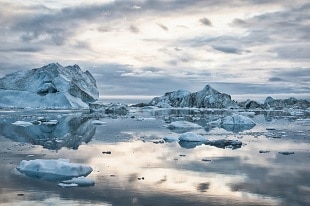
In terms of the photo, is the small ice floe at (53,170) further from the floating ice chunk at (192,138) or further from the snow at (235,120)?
the snow at (235,120)

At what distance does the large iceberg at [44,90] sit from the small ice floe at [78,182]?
48.7 meters

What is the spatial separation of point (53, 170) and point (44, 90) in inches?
1958

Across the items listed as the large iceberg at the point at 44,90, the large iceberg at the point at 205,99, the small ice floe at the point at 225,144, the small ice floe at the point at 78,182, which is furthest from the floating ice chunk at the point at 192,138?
the large iceberg at the point at 205,99

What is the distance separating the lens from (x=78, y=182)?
10.1 metres

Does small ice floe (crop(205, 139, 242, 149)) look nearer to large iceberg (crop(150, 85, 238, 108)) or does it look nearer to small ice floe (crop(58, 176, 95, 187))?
small ice floe (crop(58, 176, 95, 187))

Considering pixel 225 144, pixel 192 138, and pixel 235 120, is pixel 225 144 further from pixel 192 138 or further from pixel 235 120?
pixel 235 120

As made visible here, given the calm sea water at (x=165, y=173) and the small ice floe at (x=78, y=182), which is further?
the small ice floe at (x=78, y=182)

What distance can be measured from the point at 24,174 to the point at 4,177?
1.87 feet

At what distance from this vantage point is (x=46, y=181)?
34.0 ft

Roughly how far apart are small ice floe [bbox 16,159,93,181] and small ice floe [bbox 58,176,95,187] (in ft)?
1.79

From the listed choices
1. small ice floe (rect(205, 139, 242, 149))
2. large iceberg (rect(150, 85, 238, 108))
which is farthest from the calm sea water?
large iceberg (rect(150, 85, 238, 108))

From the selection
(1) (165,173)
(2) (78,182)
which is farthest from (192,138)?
(2) (78,182)

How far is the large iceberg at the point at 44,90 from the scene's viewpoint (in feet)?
191

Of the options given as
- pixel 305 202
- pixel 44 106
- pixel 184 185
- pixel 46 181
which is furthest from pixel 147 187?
pixel 44 106
